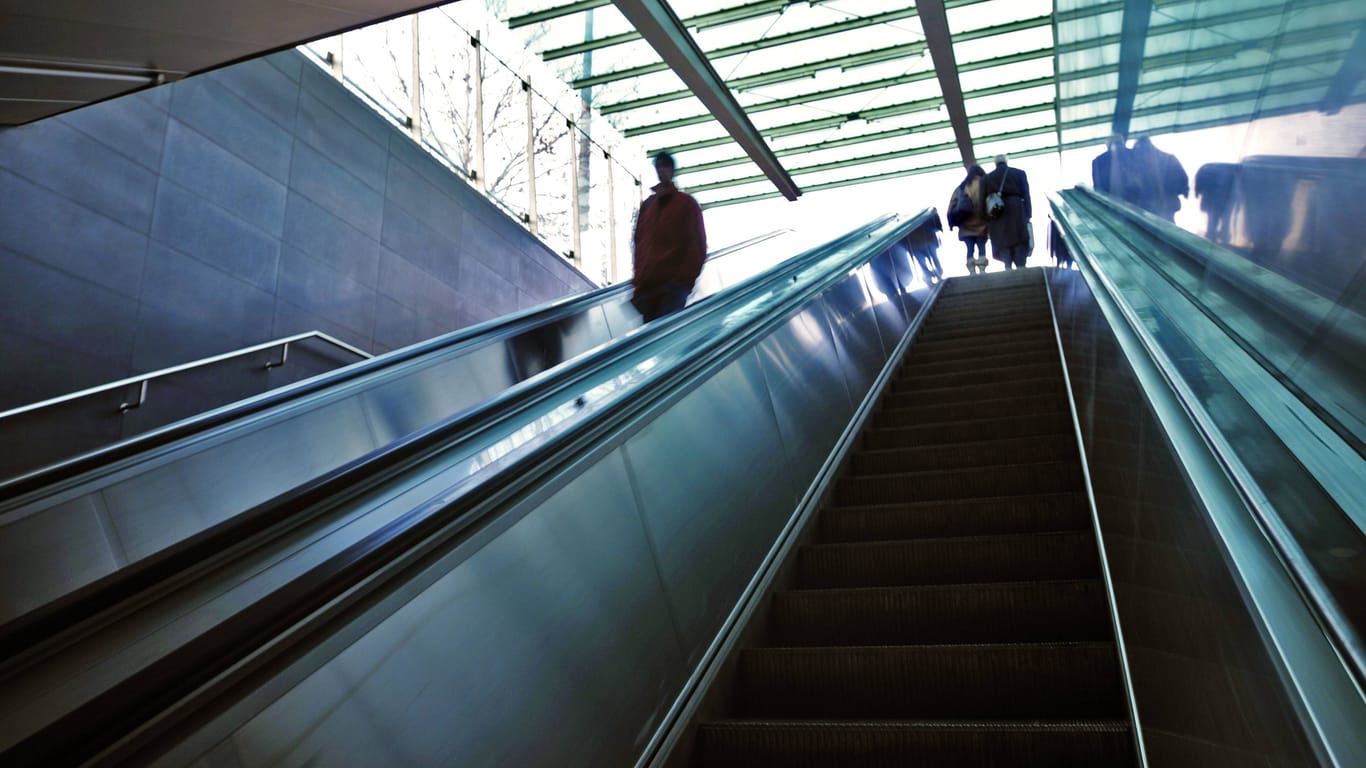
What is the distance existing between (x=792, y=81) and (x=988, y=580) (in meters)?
12.5

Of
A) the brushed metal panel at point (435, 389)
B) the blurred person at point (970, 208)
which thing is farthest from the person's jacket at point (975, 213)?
the brushed metal panel at point (435, 389)

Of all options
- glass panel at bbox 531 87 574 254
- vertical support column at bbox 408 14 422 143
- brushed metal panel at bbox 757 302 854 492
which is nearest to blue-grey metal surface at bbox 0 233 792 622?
brushed metal panel at bbox 757 302 854 492

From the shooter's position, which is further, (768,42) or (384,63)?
(768,42)

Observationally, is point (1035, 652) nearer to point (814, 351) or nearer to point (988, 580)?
point (988, 580)

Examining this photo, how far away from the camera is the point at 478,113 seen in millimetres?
11531

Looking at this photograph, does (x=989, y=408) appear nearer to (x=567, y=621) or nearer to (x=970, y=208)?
(x=567, y=621)

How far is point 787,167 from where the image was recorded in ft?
59.1

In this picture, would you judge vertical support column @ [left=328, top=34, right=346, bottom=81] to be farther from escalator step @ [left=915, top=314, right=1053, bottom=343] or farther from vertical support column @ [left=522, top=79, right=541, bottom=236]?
escalator step @ [left=915, top=314, right=1053, bottom=343]

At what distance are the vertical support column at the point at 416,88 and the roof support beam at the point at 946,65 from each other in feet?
18.3

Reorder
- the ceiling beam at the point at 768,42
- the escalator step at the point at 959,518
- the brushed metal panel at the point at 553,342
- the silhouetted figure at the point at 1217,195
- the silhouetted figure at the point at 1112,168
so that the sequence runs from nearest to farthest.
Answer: the silhouetted figure at the point at 1217,195 < the escalator step at the point at 959,518 < the silhouetted figure at the point at 1112,168 < the brushed metal panel at the point at 553,342 < the ceiling beam at the point at 768,42

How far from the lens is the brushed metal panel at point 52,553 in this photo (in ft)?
9.25

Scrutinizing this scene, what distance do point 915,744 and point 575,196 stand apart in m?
12.7

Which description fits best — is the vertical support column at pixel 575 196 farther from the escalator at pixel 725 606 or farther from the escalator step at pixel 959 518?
the escalator step at pixel 959 518

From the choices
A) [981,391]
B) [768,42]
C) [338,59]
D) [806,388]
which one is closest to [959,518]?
[806,388]
